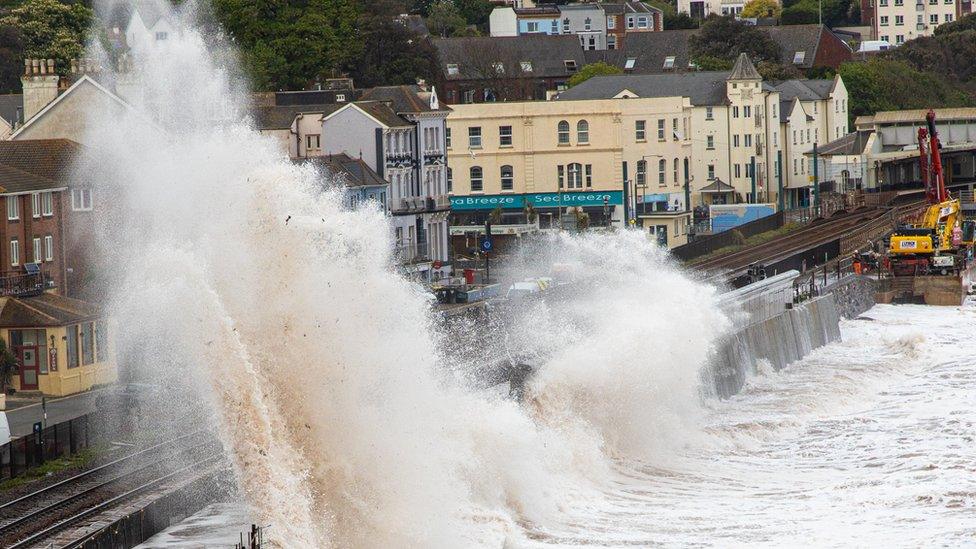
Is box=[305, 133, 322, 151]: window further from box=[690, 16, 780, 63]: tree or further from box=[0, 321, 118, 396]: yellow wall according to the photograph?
box=[690, 16, 780, 63]: tree

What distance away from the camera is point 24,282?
48.0 meters

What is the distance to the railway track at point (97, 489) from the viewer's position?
32375 millimetres

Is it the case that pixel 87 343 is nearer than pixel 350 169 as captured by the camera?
Yes

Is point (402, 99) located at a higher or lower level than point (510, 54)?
lower

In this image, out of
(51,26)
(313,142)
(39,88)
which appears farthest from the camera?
(51,26)

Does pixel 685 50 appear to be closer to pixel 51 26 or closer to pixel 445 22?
pixel 445 22

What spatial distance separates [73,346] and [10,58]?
196ft

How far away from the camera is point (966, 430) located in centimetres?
4591

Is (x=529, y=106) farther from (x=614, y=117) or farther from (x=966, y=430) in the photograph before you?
(x=966, y=430)

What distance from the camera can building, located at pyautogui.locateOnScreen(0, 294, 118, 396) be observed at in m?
45.3

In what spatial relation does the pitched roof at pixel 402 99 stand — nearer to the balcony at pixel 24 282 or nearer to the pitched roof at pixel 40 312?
the balcony at pixel 24 282

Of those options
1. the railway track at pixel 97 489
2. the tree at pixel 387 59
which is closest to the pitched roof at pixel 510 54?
the tree at pixel 387 59

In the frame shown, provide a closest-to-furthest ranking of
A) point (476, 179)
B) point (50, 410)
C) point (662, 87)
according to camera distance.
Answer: point (50, 410), point (476, 179), point (662, 87)

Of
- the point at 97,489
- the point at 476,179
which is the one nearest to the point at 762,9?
the point at 476,179
